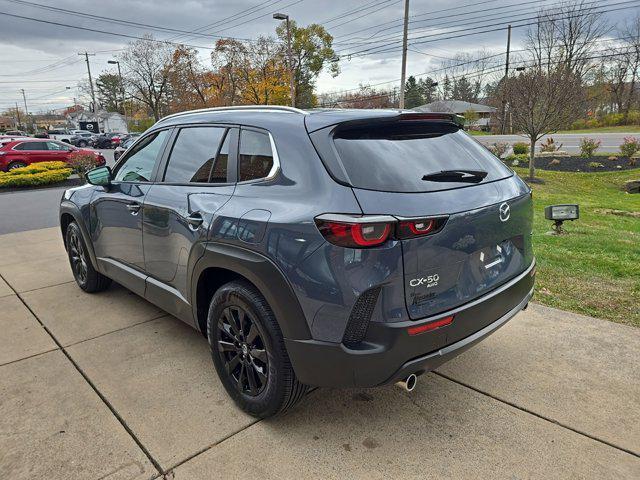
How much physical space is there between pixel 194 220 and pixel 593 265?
179 inches

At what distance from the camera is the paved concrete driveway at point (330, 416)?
230 centimetres

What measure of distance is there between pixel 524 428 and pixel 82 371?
2.87m

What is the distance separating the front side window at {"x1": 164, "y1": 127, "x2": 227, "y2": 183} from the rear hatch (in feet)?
2.97

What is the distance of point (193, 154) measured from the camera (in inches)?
124

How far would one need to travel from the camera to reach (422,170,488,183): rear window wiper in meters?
2.37

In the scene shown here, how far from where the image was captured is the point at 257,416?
103 inches

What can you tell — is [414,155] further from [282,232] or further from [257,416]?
[257,416]

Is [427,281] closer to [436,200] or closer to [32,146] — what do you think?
[436,200]

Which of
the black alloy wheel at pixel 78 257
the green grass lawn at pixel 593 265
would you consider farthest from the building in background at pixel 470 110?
the black alloy wheel at pixel 78 257

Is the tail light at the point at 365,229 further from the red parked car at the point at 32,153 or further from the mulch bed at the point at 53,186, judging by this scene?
the red parked car at the point at 32,153

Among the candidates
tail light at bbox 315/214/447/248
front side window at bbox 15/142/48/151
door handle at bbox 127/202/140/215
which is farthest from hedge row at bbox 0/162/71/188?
tail light at bbox 315/214/447/248

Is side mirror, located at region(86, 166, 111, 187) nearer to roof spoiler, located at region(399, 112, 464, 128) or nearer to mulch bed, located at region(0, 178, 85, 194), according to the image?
roof spoiler, located at region(399, 112, 464, 128)

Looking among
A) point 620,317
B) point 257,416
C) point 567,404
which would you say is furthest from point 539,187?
point 257,416

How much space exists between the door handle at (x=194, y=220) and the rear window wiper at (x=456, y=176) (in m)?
1.33
